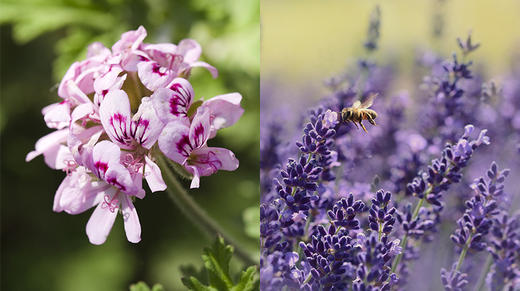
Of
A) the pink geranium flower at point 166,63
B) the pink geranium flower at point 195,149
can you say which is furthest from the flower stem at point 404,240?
the pink geranium flower at point 166,63

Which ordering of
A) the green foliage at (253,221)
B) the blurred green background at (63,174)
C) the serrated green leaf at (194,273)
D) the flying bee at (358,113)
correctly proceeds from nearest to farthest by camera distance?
1. the flying bee at (358,113)
2. the serrated green leaf at (194,273)
3. the green foliage at (253,221)
4. the blurred green background at (63,174)

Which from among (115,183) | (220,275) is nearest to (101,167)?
(115,183)

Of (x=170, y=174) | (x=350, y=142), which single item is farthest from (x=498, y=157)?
(x=170, y=174)

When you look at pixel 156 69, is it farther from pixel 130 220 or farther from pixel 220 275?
pixel 220 275

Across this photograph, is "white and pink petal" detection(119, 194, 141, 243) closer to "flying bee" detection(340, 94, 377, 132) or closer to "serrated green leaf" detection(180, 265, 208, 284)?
"serrated green leaf" detection(180, 265, 208, 284)

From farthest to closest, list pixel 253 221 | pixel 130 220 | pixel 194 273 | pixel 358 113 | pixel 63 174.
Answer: pixel 63 174 < pixel 253 221 < pixel 194 273 < pixel 130 220 < pixel 358 113

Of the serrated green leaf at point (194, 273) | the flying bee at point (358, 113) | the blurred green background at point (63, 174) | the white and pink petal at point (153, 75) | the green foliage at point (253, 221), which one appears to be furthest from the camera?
the blurred green background at point (63, 174)

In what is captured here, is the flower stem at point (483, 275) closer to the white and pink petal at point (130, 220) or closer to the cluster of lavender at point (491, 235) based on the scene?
the cluster of lavender at point (491, 235)
